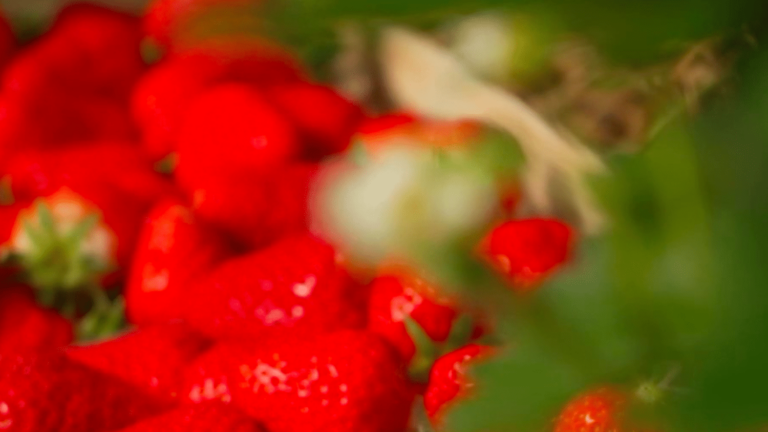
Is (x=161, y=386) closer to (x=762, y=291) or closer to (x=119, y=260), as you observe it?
(x=119, y=260)

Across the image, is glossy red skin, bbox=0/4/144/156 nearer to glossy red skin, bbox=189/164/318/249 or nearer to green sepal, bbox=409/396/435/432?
glossy red skin, bbox=189/164/318/249

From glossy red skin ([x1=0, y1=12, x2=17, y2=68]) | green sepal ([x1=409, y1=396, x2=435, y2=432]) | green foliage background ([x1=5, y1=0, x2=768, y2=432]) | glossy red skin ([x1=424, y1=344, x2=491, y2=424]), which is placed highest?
green foliage background ([x1=5, y1=0, x2=768, y2=432])

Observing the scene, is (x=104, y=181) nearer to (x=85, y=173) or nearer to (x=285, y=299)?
(x=85, y=173)

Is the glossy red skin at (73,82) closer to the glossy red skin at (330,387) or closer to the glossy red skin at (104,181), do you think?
the glossy red skin at (104,181)

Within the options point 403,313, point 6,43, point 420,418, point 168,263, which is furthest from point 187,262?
point 6,43

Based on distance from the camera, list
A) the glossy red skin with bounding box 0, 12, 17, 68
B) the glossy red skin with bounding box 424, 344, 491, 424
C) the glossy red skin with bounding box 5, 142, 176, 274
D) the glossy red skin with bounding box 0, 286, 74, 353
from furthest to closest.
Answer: the glossy red skin with bounding box 0, 12, 17, 68, the glossy red skin with bounding box 5, 142, 176, 274, the glossy red skin with bounding box 0, 286, 74, 353, the glossy red skin with bounding box 424, 344, 491, 424

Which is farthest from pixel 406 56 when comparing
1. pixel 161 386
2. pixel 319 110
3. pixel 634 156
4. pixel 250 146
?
pixel 634 156

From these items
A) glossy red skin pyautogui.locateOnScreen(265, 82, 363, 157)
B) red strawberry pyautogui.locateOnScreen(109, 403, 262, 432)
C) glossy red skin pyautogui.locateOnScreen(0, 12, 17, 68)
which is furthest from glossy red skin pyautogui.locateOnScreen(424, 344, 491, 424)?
glossy red skin pyautogui.locateOnScreen(0, 12, 17, 68)
